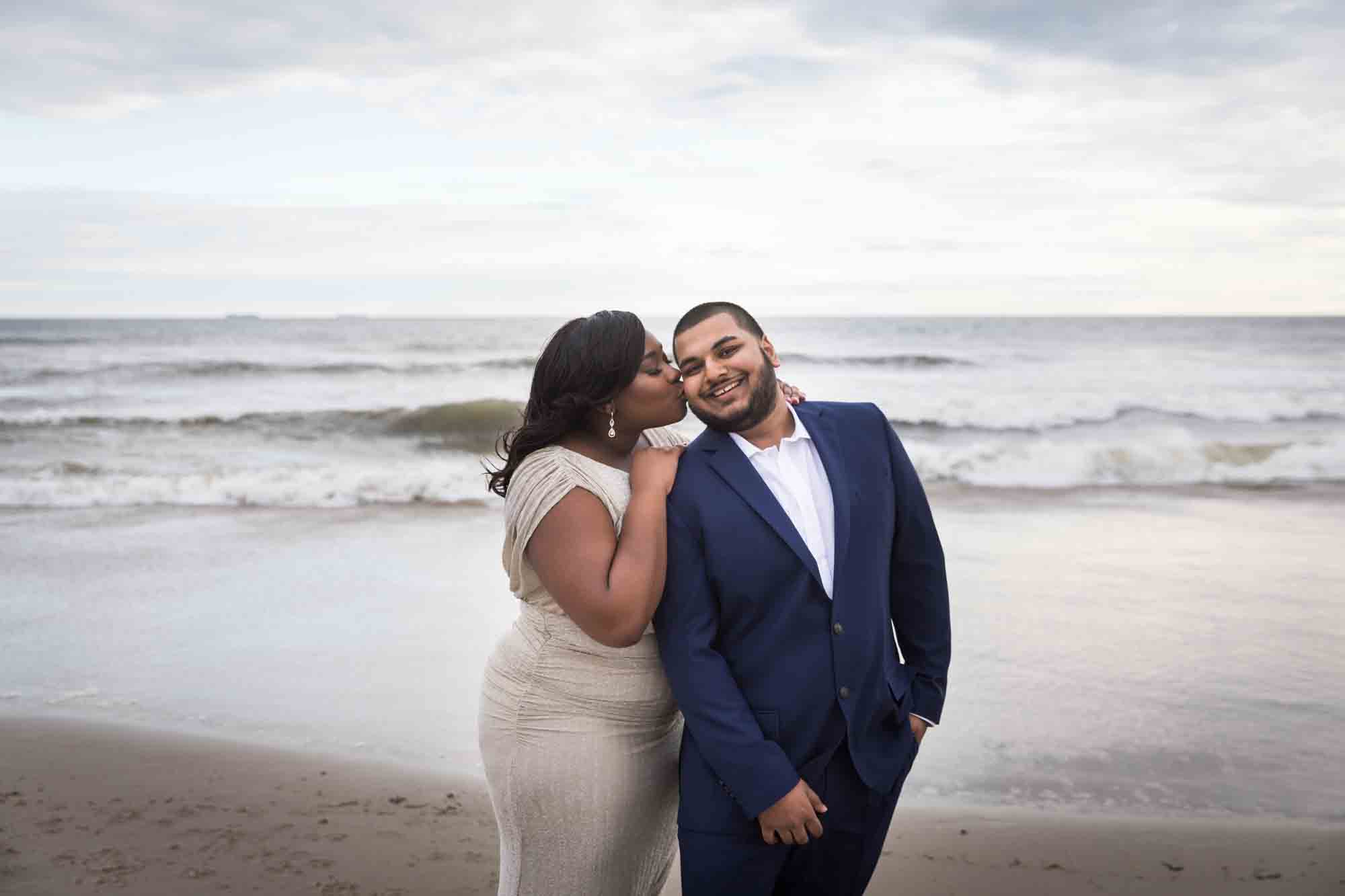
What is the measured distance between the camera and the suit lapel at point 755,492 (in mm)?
2338

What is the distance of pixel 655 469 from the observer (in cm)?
248

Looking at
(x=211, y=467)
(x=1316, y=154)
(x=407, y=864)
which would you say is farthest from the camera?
(x=1316, y=154)

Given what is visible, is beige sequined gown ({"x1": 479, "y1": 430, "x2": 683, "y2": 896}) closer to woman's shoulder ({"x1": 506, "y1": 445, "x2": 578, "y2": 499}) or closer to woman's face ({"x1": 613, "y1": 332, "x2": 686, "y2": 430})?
woman's shoulder ({"x1": 506, "y1": 445, "x2": 578, "y2": 499})

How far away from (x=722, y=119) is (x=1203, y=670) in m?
13.6

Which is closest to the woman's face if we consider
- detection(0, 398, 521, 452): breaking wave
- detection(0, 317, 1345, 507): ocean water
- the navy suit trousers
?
the navy suit trousers

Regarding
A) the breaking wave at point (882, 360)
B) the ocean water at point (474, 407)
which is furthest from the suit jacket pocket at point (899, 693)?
the breaking wave at point (882, 360)

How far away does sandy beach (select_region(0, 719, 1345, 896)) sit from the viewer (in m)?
3.79

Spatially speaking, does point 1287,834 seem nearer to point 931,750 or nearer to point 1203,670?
point 931,750

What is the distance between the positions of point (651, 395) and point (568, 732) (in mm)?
849

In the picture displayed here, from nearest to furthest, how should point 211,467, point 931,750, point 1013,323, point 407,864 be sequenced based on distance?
point 407,864 → point 931,750 → point 211,467 → point 1013,323

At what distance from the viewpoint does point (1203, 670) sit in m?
5.84

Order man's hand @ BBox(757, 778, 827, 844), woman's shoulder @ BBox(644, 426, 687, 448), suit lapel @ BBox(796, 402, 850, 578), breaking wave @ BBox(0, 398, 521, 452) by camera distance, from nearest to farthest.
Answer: man's hand @ BBox(757, 778, 827, 844) < suit lapel @ BBox(796, 402, 850, 578) < woman's shoulder @ BBox(644, 426, 687, 448) < breaking wave @ BBox(0, 398, 521, 452)

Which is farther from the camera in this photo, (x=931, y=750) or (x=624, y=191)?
(x=624, y=191)

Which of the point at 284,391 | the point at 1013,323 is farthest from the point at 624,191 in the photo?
the point at 1013,323
